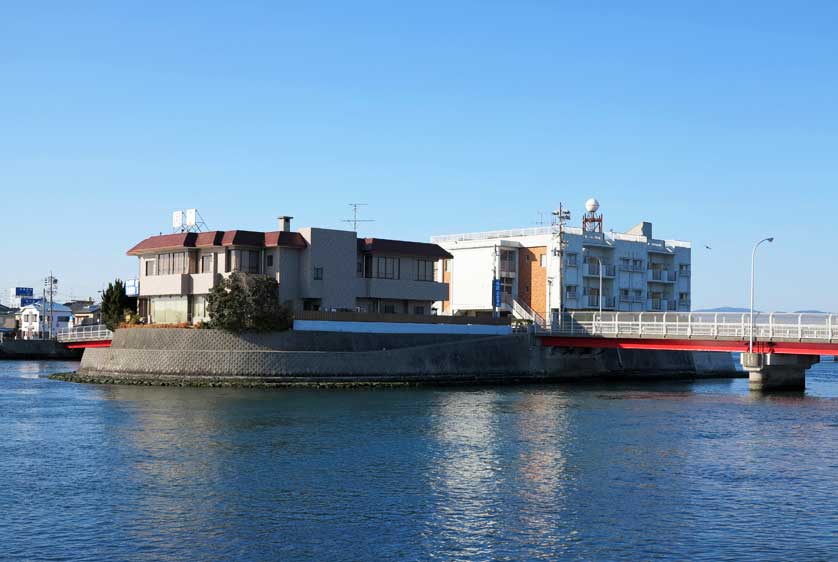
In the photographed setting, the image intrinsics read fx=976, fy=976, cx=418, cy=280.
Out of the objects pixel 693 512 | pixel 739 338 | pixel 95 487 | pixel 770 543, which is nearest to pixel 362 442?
pixel 95 487

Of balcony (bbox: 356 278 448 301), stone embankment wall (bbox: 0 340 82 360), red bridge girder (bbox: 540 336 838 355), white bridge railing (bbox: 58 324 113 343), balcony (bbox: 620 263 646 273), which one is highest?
balcony (bbox: 620 263 646 273)

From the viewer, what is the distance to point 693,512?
113 feet

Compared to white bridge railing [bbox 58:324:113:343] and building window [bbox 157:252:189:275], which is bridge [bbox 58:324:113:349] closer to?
white bridge railing [bbox 58:324:113:343]

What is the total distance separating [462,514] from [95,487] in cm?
1482

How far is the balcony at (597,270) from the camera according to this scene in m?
125

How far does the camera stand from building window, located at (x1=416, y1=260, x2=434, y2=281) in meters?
107

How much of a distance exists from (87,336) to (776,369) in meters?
85.2

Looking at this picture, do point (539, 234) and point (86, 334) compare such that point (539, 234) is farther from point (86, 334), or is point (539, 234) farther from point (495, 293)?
point (86, 334)

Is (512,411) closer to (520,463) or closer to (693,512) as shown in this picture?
(520,463)

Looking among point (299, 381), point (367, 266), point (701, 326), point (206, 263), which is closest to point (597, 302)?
point (367, 266)

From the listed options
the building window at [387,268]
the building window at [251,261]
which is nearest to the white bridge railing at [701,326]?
the building window at [387,268]

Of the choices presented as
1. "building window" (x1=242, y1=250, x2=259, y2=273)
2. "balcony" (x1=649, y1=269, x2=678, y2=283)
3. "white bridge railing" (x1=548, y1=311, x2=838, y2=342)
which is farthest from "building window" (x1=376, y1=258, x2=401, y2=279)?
"balcony" (x1=649, y1=269, x2=678, y2=283)

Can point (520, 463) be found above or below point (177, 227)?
below

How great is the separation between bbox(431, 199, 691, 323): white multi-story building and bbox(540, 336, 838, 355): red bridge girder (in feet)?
54.8
